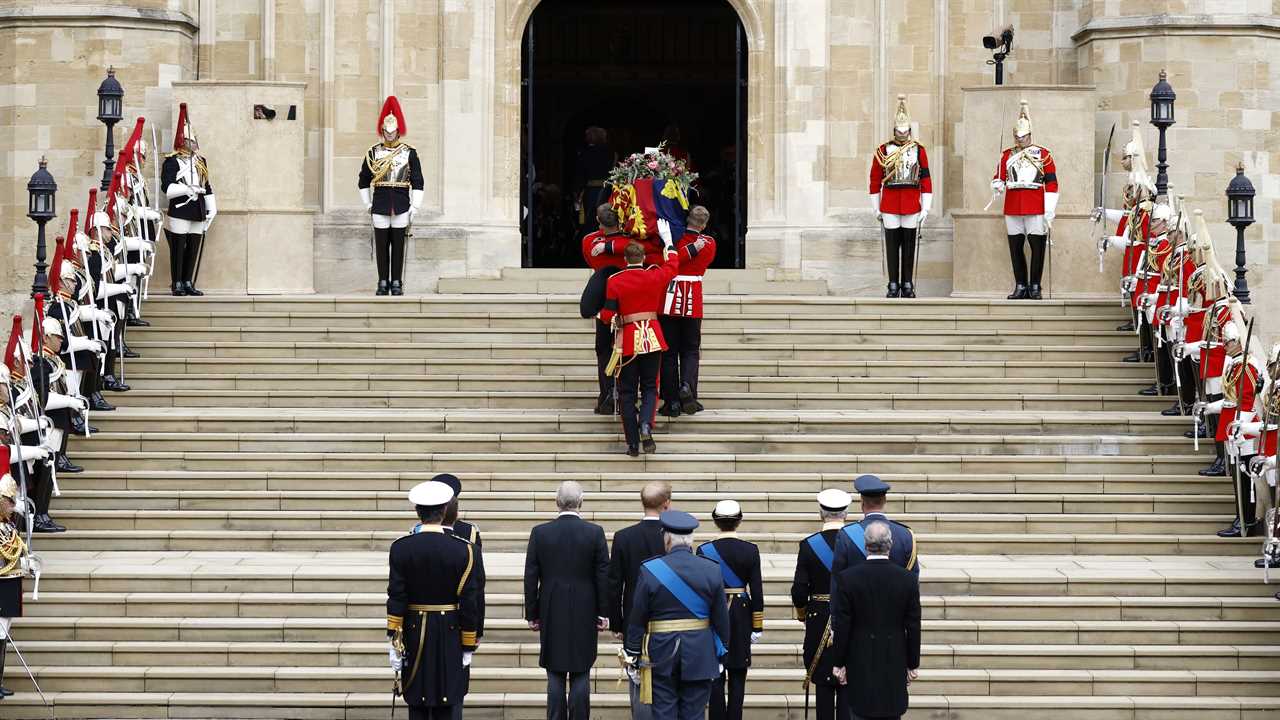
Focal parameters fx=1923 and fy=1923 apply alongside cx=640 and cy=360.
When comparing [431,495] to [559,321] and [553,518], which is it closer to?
[553,518]

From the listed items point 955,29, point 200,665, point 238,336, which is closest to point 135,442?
point 238,336

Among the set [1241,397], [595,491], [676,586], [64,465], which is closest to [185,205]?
[64,465]

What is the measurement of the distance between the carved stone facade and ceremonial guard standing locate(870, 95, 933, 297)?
1858 mm

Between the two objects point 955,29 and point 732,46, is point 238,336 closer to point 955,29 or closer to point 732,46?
point 955,29

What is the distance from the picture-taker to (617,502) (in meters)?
14.7

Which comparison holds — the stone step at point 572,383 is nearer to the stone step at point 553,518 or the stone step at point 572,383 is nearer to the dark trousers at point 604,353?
the dark trousers at point 604,353

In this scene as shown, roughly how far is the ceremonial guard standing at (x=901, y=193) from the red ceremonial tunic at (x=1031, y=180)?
84 cm

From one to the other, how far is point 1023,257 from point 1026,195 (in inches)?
27.3

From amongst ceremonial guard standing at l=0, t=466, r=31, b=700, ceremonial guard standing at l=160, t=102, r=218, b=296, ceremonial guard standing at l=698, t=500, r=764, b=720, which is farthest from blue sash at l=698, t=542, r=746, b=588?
ceremonial guard standing at l=160, t=102, r=218, b=296

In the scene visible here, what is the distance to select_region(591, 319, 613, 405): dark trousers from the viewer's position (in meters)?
15.6

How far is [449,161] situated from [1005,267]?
6313mm

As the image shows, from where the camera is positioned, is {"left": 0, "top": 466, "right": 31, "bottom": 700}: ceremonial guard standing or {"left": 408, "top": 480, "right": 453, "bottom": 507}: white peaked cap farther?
{"left": 0, "top": 466, "right": 31, "bottom": 700}: ceremonial guard standing

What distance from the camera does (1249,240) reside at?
21.2m

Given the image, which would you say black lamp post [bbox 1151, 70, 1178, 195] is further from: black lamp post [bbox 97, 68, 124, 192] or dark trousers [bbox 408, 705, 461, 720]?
dark trousers [bbox 408, 705, 461, 720]
